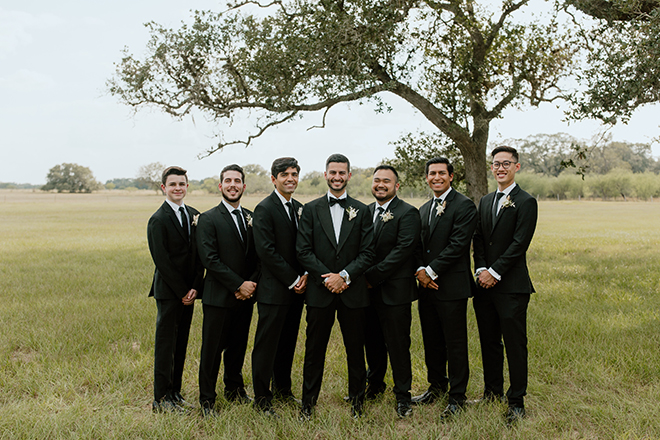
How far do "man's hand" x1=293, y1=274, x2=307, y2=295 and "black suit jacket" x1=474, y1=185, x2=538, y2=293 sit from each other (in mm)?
1884

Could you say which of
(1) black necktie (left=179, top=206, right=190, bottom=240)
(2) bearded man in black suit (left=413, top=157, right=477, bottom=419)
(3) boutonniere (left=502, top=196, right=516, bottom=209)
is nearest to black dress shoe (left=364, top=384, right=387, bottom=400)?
(2) bearded man in black suit (left=413, top=157, right=477, bottom=419)

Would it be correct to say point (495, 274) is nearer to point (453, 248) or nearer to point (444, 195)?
point (453, 248)

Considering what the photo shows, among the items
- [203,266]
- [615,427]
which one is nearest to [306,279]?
[203,266]

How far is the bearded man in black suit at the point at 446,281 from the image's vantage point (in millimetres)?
4621

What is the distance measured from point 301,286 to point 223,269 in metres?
0.83

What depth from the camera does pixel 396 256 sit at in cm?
455

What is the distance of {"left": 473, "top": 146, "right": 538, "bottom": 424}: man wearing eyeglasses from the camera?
4469 millimetres

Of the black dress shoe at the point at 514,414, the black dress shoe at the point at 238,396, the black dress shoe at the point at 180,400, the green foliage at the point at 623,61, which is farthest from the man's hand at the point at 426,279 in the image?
the green foliage at the point at 623,61

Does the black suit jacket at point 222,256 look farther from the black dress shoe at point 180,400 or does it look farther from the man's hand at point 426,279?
the man's hand at point 426,279

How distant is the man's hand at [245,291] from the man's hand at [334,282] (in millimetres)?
804

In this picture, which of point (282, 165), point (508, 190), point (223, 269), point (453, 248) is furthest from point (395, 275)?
point (223, 269)

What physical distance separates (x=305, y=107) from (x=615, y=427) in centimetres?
1063

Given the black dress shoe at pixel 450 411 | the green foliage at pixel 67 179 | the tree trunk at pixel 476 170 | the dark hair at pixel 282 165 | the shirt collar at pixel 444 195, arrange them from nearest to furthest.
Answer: the black dress shoe at pixel 450 411 < the dark hair at pixel 282 165 < the shirt collar at pixel 444 195 < the tree trunk at pixel 476 170 < the green foliage at pixel 67 179

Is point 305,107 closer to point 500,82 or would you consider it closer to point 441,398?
point 500,82
